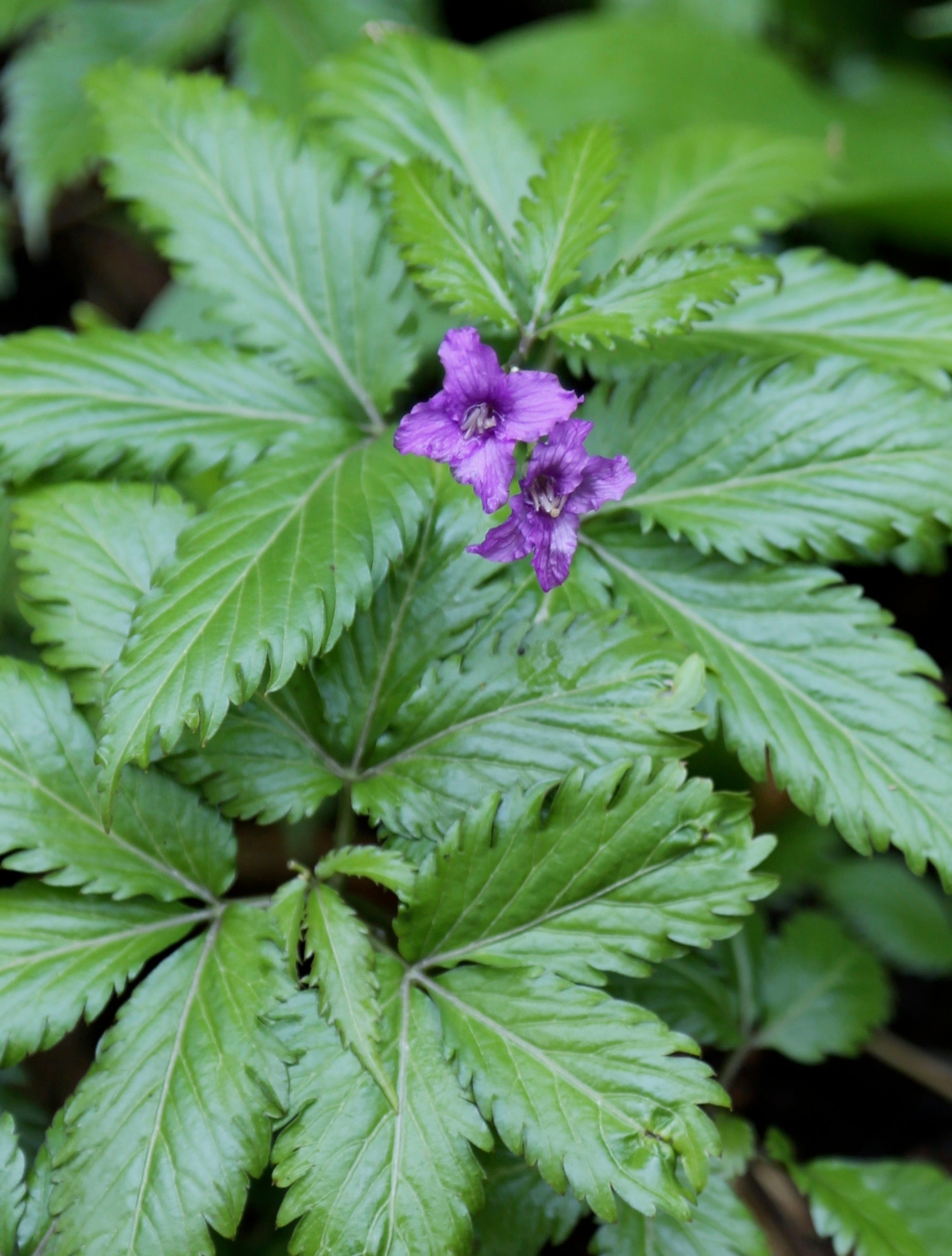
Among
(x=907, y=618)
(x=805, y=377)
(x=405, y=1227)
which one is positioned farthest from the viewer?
(x=907, y=618)

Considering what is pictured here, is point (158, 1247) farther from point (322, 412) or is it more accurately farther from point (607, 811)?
point (322, 412)

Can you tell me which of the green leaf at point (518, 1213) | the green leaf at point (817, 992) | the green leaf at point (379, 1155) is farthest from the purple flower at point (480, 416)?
the green leaf at point (817, 992)

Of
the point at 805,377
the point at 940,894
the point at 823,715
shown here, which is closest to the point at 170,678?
the point at 823,715

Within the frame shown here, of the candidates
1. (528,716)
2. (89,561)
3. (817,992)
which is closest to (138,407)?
(89,561)

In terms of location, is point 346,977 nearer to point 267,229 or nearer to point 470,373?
point 470,373

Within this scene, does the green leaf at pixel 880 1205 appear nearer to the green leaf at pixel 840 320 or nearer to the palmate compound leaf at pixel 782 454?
the palmate compound leaf at pixel 782 454
